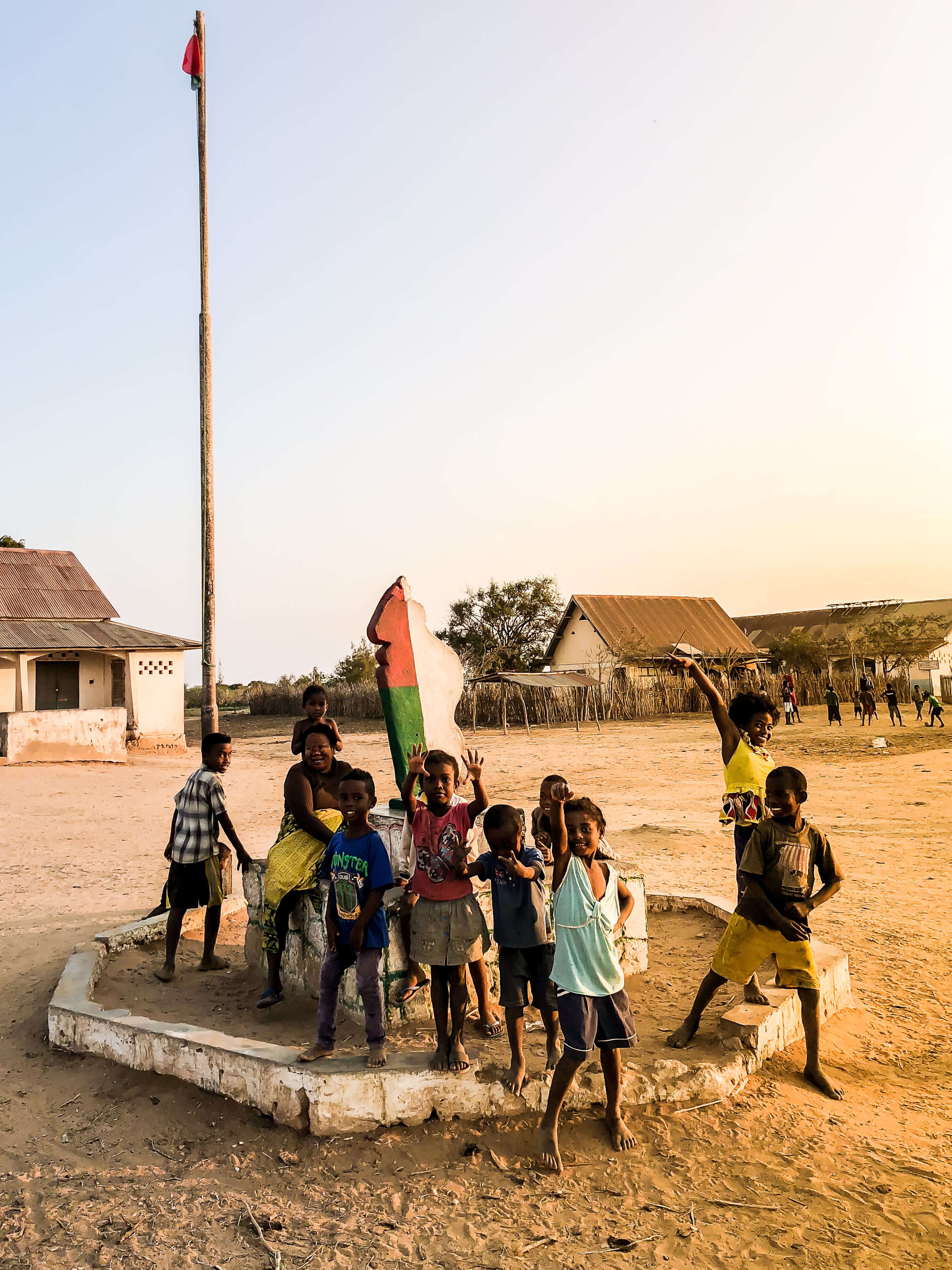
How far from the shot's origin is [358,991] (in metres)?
3.94

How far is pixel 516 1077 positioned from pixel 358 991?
80cm

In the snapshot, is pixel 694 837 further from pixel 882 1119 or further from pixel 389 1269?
pixel 389 1269

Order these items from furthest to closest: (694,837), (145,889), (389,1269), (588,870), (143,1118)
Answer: (694,837), (145,889), (143,1118), (588,870), (389,1269)

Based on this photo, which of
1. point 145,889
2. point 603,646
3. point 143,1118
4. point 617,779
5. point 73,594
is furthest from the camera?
point 603,646

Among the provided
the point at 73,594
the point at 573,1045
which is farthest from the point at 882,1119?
the point at 73,594

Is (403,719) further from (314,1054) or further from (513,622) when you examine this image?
(513,622)

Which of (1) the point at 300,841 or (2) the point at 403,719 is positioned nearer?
(1) the point at 300,841

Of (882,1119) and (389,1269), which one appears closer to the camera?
(389,1269)

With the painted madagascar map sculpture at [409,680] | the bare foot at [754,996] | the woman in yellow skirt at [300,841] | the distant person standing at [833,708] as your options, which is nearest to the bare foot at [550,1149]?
the bare foot at [754,996]

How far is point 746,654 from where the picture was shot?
37.8 m

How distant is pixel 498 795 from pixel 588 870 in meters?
9.75

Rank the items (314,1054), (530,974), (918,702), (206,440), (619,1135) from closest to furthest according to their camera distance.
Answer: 1. (619,1135)
2. (314,1054)
3. (530,974)
4. (206,440)
5. (918,702)

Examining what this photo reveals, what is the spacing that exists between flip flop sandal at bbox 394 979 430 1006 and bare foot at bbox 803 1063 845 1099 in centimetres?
187

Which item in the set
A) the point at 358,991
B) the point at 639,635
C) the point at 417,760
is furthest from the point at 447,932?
the point at 639,635
